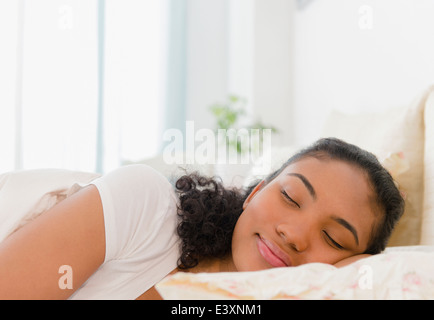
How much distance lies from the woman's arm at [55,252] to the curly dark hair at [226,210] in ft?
0.83

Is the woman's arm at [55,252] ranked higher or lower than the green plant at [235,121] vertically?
lower

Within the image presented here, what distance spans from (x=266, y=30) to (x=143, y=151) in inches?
57.9

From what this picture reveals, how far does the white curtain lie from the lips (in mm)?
2661

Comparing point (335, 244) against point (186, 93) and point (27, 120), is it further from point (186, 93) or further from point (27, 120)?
point (186, 93)

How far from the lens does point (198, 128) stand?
3875mm

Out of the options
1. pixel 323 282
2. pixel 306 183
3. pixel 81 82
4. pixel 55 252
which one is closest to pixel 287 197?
pixel 306 183

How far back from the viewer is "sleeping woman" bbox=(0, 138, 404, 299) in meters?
0.73

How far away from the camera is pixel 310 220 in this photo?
87 cm

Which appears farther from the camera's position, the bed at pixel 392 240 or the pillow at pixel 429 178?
the pillow at pixel 429 178

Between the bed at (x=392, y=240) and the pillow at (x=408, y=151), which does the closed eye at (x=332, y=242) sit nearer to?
the bed at (x=392, y=240)

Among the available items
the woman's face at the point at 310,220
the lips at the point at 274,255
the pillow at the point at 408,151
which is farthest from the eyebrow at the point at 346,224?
the pillow at the point at 408,151

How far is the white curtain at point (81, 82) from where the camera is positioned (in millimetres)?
3057

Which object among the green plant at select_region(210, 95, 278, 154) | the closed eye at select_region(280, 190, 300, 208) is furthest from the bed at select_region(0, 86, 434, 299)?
the green plant at select_region(210, 95, 278, 154)

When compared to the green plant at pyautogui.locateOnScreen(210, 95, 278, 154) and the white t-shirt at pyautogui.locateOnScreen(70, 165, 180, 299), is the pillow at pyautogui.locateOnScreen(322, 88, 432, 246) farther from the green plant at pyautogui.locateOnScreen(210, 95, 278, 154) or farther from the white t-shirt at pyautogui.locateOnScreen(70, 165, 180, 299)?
the green plant at pyautogui.locateOnScreen(210, 95, 278, 154)
